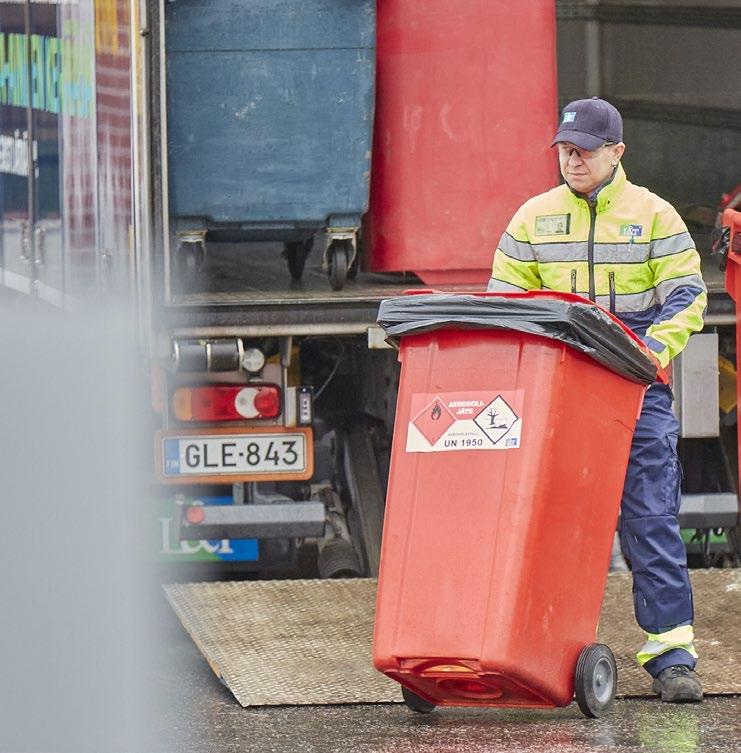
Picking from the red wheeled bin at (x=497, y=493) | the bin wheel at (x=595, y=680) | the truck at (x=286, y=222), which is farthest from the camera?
the truck at (x=286, y=222)

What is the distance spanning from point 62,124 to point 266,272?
829mm

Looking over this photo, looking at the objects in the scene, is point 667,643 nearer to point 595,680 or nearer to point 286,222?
point 595,680

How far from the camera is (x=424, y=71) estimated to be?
628cm

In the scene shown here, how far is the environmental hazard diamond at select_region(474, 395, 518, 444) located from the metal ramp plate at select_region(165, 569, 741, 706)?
83 cm

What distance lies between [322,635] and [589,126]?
1.58 metres

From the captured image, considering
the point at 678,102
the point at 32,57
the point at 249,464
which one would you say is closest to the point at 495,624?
the point at 249,464

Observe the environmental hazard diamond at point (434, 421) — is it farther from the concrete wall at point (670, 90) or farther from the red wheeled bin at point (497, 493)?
the concrete wall at point (670, 90)

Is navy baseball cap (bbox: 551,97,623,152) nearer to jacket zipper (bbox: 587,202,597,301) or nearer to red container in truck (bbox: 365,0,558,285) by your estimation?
jacket zipper (bbox: 587,202,597,301)

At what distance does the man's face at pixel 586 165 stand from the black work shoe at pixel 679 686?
1.15 metres

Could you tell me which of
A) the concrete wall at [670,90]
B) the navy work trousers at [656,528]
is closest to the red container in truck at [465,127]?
the navy work trousers at [656,528]

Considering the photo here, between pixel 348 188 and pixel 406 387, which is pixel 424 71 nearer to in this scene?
pixel 348 188

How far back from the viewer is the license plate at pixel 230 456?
611 centimetres

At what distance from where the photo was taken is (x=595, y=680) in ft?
15.5

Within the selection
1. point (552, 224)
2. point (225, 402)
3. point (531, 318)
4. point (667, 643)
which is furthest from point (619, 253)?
point (225, 402)
